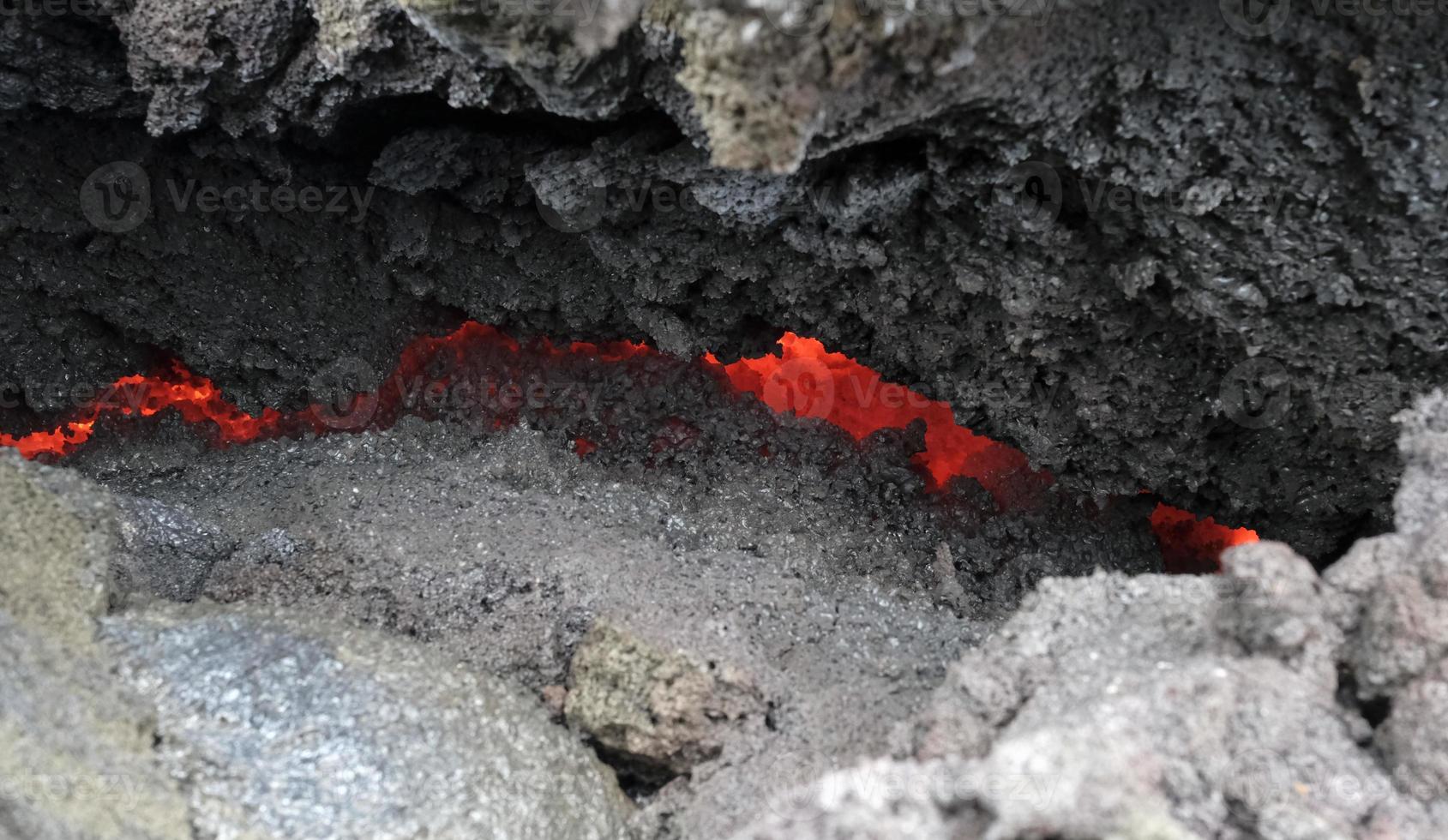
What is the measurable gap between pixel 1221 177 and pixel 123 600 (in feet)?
8.24

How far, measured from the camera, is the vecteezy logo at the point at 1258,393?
2.73 meters

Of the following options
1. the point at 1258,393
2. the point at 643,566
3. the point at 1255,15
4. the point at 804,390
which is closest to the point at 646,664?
the point at 643,566

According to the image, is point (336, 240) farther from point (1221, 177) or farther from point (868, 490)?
point (1221, 177)

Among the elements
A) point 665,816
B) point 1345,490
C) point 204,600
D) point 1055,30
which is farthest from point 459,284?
point 1345,490

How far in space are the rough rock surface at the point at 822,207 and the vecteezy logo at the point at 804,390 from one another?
38 cm

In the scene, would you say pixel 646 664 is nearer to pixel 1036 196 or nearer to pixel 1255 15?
pixel 1036 196

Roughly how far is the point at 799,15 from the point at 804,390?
202 cm

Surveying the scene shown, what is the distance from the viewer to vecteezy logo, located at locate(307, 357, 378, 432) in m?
3.71

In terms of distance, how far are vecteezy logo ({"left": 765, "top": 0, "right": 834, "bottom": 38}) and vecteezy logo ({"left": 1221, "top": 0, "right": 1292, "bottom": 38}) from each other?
0.89 metres

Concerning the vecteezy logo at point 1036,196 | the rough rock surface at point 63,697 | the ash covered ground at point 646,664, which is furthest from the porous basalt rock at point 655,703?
the vecteezy logo at point 1036,196
